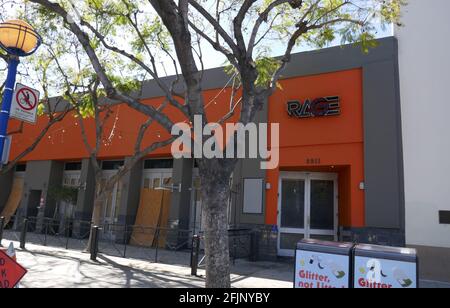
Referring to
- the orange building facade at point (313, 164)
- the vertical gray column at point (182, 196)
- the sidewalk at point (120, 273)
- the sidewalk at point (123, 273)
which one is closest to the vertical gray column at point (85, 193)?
the orange building facade at point (313, 164)

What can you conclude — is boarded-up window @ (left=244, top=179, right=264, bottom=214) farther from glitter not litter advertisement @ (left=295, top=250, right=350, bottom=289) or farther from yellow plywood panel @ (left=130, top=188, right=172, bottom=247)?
glitter not litter advertisement @ (left=295, top=250, right=350, bottom=289)

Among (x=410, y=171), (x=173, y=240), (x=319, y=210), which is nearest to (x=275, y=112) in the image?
(x=319, y=210)

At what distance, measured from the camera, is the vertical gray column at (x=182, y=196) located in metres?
15.2

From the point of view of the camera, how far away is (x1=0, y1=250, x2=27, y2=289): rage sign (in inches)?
209

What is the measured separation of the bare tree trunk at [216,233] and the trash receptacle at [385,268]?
1966 millimetres

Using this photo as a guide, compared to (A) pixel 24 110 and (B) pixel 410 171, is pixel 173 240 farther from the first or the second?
(A) pixel 24 110

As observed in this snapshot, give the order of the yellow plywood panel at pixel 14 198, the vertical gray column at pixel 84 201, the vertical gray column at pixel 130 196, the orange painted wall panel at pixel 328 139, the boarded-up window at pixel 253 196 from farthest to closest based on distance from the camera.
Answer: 1. the yellow plywood panel at pixel 14 198
2. the vertical gray column at pixel 84 201
3. the vertical gray column at pixel 130 196
4. the boarded-up window at pixel 253 196
5. the orange painted wall panel at pixel 328 139

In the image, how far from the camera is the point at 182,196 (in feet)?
50.3

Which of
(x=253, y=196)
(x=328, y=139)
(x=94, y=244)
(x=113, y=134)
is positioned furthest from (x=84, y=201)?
(x=328, y=139)

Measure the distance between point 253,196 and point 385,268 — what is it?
334 inches

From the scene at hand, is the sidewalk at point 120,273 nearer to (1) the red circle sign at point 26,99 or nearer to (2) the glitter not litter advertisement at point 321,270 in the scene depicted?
(2) the glitter not litter advertisement at point 321,270

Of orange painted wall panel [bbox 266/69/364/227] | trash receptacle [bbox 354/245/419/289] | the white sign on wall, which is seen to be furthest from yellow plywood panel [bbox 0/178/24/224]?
trash receptacle [bbox 354/245/419/289]

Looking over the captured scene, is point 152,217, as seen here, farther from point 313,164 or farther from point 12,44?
point 12,44

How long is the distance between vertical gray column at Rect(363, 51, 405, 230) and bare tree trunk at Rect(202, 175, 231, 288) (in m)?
6.71
